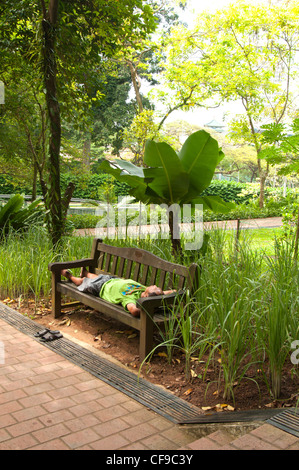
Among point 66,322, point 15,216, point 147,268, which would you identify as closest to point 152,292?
point 147,268

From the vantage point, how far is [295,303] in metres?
3.06

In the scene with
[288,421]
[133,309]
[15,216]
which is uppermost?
[15,216]

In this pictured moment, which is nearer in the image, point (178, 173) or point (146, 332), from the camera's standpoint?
point (146, 332)

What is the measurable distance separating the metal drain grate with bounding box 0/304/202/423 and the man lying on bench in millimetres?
510

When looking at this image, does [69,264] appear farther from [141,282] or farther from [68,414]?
[68,414]

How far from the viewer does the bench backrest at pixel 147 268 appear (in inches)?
153

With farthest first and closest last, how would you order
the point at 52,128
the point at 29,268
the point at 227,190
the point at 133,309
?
the point at 227,190
the point at 52,128
the point at 29,268
the point at 133,309

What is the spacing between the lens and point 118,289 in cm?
421

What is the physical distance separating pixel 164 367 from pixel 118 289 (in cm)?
93

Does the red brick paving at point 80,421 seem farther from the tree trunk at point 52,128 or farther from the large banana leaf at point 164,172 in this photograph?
the tree trunk at point 52,128

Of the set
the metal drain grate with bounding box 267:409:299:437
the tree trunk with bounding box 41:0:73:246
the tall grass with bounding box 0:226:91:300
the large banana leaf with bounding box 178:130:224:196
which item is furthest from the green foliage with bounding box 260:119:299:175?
the tree trunk with bounding box 41:0:73:246

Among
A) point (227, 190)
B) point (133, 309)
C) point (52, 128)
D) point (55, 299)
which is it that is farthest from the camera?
point (227, 190)

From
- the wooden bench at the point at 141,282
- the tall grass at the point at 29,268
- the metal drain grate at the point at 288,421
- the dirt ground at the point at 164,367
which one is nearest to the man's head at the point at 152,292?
the wooden bench at the point at 141,282

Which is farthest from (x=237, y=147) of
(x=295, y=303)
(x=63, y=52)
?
(x=295, y=303)
